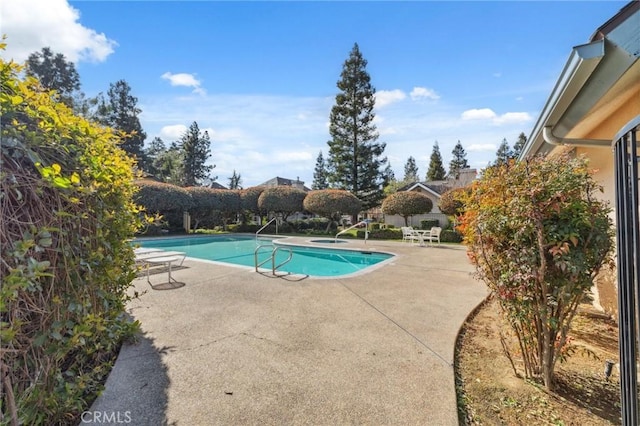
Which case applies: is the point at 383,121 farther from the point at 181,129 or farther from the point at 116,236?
the point at 181,129

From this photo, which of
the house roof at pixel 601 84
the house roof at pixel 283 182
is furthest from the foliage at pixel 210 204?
the house roof at pixel 601 84

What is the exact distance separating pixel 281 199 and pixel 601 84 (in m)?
20.8

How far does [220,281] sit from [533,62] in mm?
8173

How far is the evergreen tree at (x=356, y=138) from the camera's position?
2680 cm

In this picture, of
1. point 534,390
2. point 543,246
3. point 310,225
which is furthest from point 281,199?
point 543,246

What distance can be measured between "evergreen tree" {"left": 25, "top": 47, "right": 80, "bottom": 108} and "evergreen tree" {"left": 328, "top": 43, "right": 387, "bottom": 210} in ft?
91.8

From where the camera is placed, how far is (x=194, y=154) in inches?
1622

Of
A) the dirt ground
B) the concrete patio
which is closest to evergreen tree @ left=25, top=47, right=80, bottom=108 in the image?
the concrete patio

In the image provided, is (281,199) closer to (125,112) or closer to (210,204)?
(210,204)

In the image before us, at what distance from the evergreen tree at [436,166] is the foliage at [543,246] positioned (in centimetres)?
4697

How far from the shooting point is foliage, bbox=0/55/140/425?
166 centimetres

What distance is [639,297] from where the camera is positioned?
156 centimetres

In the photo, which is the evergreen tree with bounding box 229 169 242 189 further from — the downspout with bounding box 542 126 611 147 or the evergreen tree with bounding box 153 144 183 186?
the downspout with bounding box 542 126 611 147

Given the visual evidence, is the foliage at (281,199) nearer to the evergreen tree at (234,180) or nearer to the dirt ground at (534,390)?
the dirt ground at (534,390)
